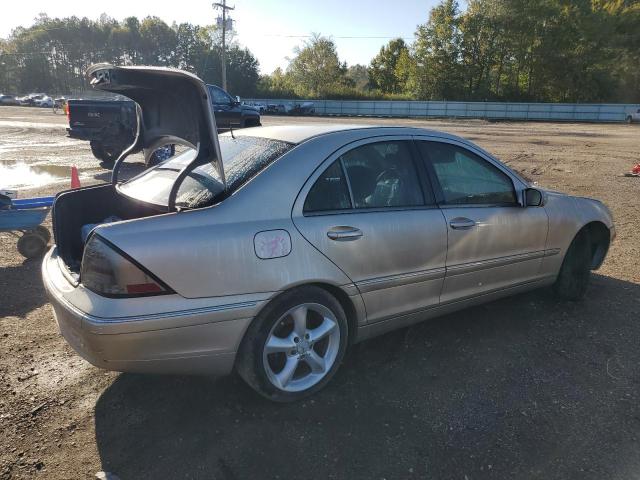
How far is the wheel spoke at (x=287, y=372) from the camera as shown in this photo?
109 inches

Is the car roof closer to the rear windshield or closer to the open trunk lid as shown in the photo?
the rear windshield

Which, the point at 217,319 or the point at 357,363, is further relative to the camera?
the point at 357,363

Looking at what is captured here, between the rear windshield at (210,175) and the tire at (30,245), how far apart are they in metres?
2.44

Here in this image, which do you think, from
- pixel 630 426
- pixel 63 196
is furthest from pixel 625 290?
pixel 63 196

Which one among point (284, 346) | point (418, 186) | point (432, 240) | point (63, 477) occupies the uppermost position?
point (418, 186)

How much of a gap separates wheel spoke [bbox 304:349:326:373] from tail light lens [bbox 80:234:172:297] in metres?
0.94

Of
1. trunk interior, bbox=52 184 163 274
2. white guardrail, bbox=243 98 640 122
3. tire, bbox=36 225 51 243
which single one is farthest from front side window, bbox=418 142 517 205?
white guardrail, bbox=243 98 640 122

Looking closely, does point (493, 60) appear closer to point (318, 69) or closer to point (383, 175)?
point (318, 69)

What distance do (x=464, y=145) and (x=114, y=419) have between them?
9.75 feet

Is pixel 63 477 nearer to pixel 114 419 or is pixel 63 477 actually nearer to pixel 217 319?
pixel 114 419

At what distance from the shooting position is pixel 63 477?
229 cm

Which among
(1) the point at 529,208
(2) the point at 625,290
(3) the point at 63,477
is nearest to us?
(3) the point at 63,477

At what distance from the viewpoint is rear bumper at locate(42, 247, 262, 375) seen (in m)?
2.35

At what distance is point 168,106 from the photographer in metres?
3.13
